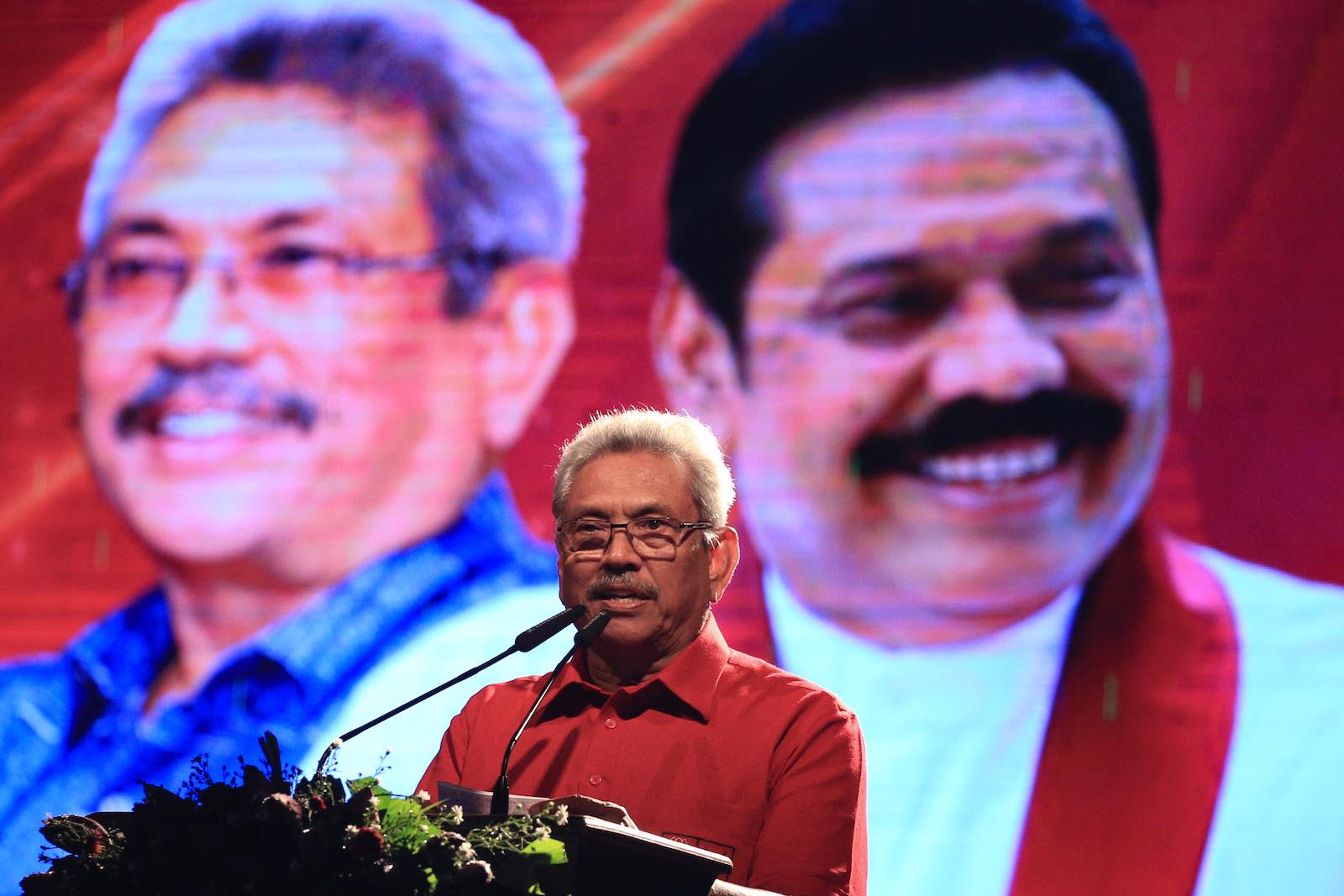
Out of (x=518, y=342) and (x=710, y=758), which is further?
(x=518, y=342)

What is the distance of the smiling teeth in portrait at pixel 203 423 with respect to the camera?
3.69 meters

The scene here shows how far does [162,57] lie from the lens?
389 cm

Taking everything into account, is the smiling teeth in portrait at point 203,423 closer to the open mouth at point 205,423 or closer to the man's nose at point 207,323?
the open mouth at point 205,423

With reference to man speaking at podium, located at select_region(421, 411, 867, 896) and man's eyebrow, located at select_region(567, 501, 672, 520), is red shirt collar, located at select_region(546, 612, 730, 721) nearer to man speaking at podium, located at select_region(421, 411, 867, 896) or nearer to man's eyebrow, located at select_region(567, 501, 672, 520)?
man speaking at podium, located at select_region(421, 411, 867, 896)

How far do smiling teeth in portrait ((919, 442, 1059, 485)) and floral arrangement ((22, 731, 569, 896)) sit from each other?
84.8 inches

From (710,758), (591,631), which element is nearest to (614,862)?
(591,631)

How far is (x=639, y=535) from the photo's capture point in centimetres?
201

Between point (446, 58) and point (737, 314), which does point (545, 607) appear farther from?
point (446, 58)

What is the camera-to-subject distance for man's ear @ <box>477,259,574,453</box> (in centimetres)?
366

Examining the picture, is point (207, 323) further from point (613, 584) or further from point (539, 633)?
point (539, 633)

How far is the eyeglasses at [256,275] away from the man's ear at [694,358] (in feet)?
1.57

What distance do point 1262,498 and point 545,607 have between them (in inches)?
68.0

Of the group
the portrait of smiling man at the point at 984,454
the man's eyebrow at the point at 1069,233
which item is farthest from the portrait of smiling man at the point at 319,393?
the man's eyebrow at the point at 1069,233

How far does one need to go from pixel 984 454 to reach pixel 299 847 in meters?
2.39
